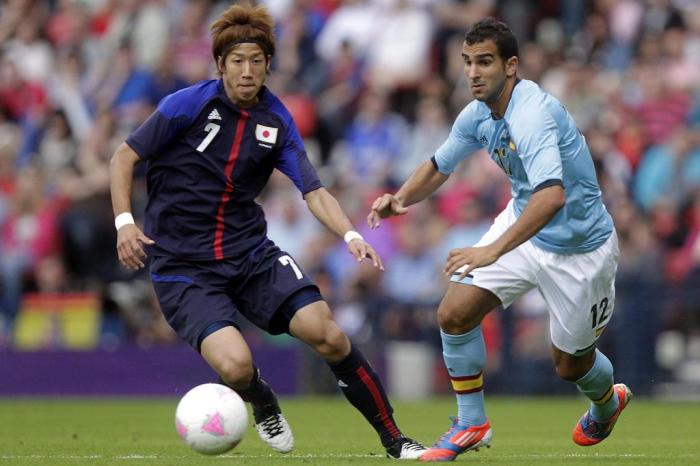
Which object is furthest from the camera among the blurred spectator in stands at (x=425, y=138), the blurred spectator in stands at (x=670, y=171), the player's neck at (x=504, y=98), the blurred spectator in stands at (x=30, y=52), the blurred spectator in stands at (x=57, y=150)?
the blurred spectator in stands at (x=30, y=52)

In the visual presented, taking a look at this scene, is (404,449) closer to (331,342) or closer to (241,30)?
(331,342)

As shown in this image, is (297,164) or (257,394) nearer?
(297,164)

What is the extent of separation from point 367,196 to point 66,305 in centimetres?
387

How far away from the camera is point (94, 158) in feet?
62.5

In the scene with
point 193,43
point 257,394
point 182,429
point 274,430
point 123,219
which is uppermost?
point 123,219

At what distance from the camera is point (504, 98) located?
8438 millimetres

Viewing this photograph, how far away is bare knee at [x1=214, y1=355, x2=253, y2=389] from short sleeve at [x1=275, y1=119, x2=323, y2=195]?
1.12 m

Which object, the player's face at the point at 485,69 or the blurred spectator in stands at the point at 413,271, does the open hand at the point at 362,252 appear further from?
the blurred spectator in stands at the point at 413,271

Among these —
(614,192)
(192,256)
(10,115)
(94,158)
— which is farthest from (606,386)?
(10,115)

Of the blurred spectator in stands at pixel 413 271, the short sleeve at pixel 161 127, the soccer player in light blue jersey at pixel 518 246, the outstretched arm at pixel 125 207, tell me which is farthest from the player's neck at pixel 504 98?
the blurred spectator in stands at pixel 413 271

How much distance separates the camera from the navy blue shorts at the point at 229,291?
8.51m

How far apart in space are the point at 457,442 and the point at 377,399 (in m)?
0.54

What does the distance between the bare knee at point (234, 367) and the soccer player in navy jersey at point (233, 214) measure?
25 millimetres

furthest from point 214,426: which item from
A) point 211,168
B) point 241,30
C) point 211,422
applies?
point 241,30
